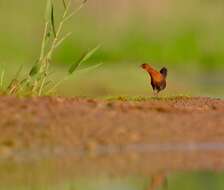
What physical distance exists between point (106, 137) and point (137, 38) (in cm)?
1692

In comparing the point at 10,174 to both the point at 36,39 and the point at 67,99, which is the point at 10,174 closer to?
the point at 67,99

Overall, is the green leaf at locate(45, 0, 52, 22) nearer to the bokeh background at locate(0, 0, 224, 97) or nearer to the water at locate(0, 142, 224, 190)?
the water at locate(0, 142, 224, 190)

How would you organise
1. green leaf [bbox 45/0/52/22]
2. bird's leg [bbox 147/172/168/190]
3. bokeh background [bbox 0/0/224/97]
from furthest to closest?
bokeh background [bbox 0/0/224/97]
green leaf [bbox 45/0/52/22]
bird's leg [bbox 147/172/168/190]

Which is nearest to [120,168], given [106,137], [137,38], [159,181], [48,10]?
[159,181]

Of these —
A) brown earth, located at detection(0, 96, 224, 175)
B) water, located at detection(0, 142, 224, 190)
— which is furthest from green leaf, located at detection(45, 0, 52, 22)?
water, located at detection(0, 142, 224, 190)

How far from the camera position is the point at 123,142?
12.0 m

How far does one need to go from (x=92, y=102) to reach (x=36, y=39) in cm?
1319

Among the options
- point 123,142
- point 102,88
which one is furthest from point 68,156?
point 102,88

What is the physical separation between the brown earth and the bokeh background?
10.8 m

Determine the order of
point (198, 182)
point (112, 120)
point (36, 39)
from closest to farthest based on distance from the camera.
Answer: point (198, 182) → point (112, 120) → point (36, 39)

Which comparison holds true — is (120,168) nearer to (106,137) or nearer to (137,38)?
(106,137)

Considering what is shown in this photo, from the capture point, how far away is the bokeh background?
26109 millimetres

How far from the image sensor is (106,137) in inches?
473

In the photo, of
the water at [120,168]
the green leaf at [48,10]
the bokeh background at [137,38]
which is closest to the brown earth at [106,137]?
the water at [120,168]
